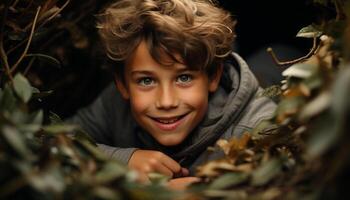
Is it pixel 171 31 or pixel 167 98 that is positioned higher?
pixel 171 31

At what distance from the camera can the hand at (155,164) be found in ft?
5.25

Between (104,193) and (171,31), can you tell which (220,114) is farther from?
(104,193)

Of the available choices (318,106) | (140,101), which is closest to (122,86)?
(140,101)

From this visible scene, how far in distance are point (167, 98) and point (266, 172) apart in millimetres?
802

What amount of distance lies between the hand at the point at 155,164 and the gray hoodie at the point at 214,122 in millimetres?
44

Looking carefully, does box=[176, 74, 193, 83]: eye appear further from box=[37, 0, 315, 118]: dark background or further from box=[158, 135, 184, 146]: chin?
box=[37, 0, 315, 118]: dark background

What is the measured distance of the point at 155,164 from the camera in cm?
161

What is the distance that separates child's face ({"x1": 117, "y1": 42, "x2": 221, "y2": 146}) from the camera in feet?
5.17

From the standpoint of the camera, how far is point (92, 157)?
88cm

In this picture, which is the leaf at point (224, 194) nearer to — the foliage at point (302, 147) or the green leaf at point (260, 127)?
the foliage at point (302, 147)

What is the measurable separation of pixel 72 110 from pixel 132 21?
2.20 ft

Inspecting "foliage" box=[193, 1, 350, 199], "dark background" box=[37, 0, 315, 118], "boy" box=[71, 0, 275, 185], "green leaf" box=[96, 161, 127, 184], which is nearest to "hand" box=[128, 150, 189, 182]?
"boy" box=[71, 0, 275, 185]

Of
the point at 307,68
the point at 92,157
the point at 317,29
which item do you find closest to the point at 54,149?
the point at 92,157

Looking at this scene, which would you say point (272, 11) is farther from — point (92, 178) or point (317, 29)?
point (92, 178)
